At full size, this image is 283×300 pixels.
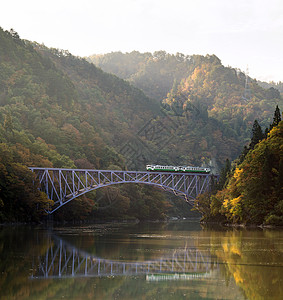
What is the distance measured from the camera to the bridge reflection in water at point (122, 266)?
941 inches

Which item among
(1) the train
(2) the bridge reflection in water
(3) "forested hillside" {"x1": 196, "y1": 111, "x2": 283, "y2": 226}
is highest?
(2) the bridge reflection in water

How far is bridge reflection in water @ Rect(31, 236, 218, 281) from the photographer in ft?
78.4

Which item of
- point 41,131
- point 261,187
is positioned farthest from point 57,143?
point 261,187

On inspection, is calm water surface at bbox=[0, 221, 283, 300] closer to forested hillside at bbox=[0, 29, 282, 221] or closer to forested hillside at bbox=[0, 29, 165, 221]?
forested hillside at bbox=[0, 29, 282, 221]

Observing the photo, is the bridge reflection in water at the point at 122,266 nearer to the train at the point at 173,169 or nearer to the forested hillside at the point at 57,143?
the forested hillside at the point at 57,143

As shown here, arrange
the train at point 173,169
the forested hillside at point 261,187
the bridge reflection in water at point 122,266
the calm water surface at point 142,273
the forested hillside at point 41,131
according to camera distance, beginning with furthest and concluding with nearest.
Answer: the train at point 173,169 < the forested hillside at point 41,131 < the forested hillside at point 261,187 < the bridge reflection in water at point 122,266 < the calm water surface at point 142,273

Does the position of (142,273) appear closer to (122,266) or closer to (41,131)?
(122,266)

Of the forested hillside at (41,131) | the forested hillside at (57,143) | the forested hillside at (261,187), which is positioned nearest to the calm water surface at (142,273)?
the forested hillside at (261,187)

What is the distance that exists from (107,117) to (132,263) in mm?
166161

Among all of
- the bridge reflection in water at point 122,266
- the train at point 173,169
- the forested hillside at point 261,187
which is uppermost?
the bridge reflection in water at point 122,266

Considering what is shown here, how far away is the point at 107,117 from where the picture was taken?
633ft

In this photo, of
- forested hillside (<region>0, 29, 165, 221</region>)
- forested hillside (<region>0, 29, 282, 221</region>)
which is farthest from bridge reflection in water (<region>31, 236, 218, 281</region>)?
forested hillside (<region>0, 29, 165, 221</region>)

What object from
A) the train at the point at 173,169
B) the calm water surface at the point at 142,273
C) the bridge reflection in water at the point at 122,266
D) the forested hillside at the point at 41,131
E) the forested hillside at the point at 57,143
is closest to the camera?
the calm water surface at the point at 142,273

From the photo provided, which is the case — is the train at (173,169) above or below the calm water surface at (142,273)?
below
